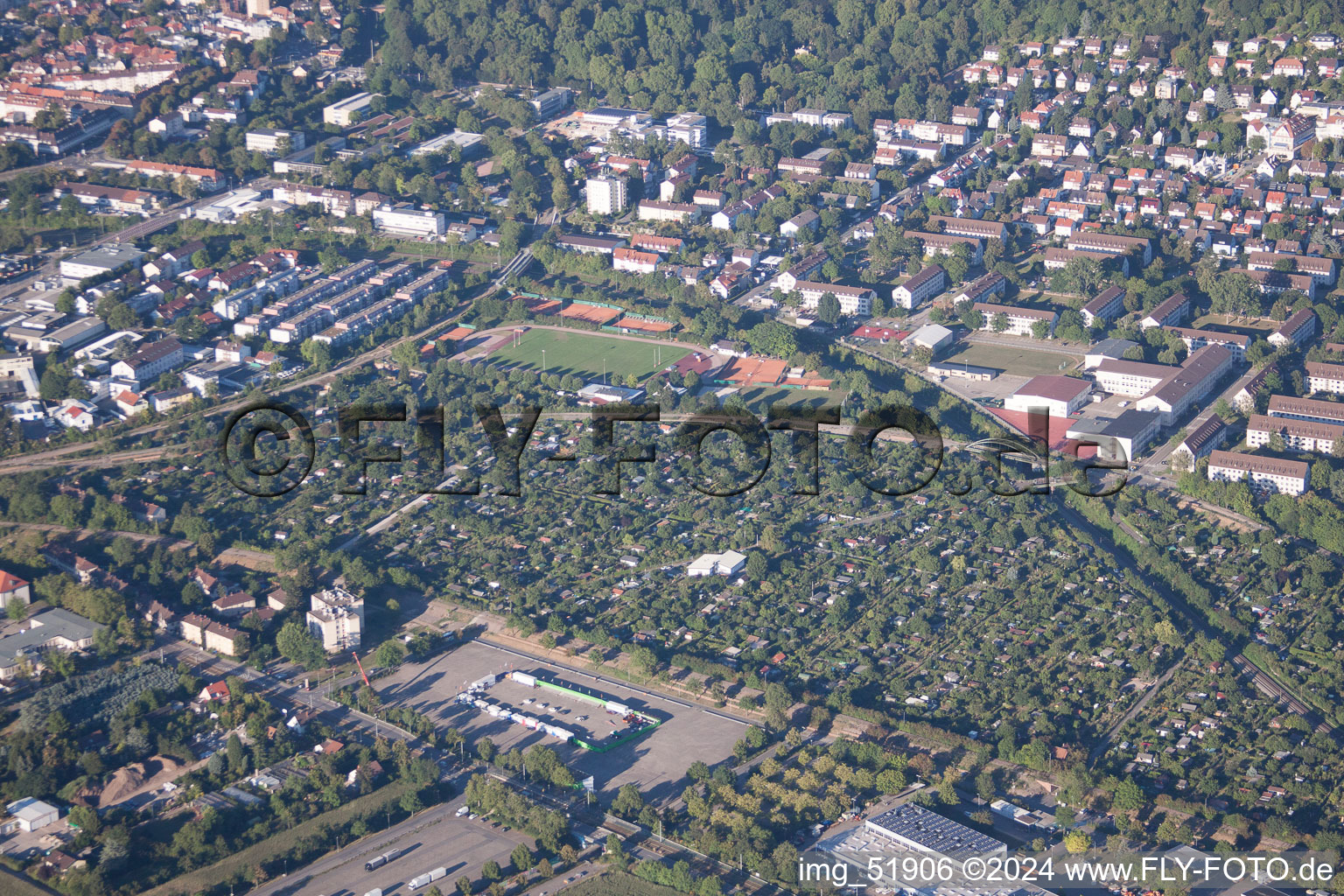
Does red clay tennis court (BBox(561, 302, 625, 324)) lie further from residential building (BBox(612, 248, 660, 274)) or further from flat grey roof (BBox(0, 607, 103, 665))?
flat grey roof (BBox(0, 607, 103, 665))

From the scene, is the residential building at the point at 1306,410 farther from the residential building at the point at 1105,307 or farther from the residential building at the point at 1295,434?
the residential building at the point at 1105,307

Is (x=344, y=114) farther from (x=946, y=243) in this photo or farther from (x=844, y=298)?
(x=946, y=243)

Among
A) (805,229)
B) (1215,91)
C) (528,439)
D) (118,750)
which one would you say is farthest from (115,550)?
(1215,91)

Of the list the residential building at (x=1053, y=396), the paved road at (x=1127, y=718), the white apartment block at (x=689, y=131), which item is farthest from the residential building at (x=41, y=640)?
the white apartment block at (x=689, y=131)

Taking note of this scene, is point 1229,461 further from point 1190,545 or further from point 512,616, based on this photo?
point 512,616

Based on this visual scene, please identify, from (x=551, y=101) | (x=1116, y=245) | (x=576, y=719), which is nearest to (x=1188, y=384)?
(x=1116, y=245)

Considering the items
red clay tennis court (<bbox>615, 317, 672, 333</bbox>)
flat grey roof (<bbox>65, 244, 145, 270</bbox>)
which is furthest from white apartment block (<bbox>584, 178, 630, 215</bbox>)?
flat grey roof (<bbox>65, 244, 145, 270</bbox>)

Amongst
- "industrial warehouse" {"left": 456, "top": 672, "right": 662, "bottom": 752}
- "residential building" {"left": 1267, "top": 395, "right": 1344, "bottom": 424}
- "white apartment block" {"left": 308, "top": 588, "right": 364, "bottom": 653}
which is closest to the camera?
"industrial warehouse" {"left": 456, "top": 672, "right": 662, "bottom": 752}
